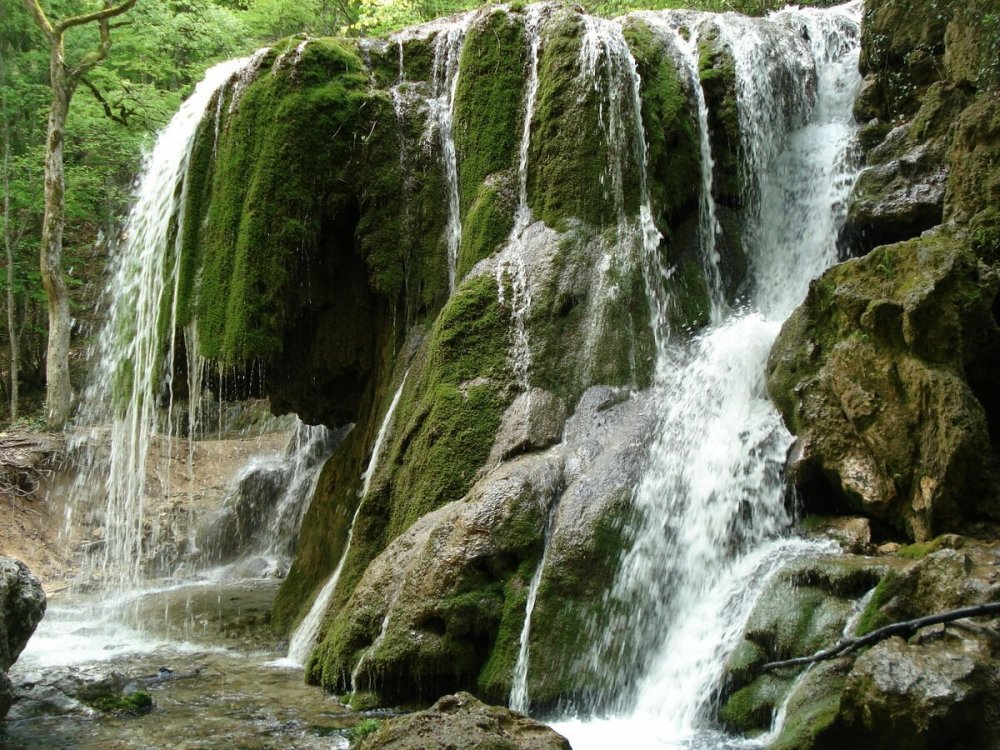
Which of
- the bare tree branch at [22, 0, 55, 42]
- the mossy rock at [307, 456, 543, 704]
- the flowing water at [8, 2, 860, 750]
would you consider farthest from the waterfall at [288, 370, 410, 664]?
the bare tree branch at [22, 0, 55, 42]

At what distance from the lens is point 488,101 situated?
10312mm

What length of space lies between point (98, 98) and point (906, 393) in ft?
60.4

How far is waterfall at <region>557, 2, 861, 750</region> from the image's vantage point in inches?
257

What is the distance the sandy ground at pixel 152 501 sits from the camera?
14648mm

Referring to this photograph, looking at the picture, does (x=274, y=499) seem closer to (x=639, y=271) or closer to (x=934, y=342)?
(x=639, y=271)

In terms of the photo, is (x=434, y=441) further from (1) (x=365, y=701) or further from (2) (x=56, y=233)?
(2) (x=56, y=233)

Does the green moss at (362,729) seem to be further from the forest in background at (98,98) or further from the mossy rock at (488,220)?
the forest in background at (98,98)

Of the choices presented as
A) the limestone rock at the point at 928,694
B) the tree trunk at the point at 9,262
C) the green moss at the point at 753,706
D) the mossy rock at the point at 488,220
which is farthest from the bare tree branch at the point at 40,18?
the limestone rock at the point at 928,694

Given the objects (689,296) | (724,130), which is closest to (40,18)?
(724,130)

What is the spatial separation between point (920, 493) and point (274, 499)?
1157 cm

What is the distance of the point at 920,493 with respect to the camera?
6.60 m

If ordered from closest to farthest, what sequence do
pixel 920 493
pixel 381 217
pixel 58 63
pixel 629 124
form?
1. pixel 920 493
2. pixel 629 124
3. pixel 381 217
4. pixel 58 63

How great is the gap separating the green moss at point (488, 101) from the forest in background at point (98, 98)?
26.1ft

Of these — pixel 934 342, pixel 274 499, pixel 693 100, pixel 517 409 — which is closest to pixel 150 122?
pixel 274 499
